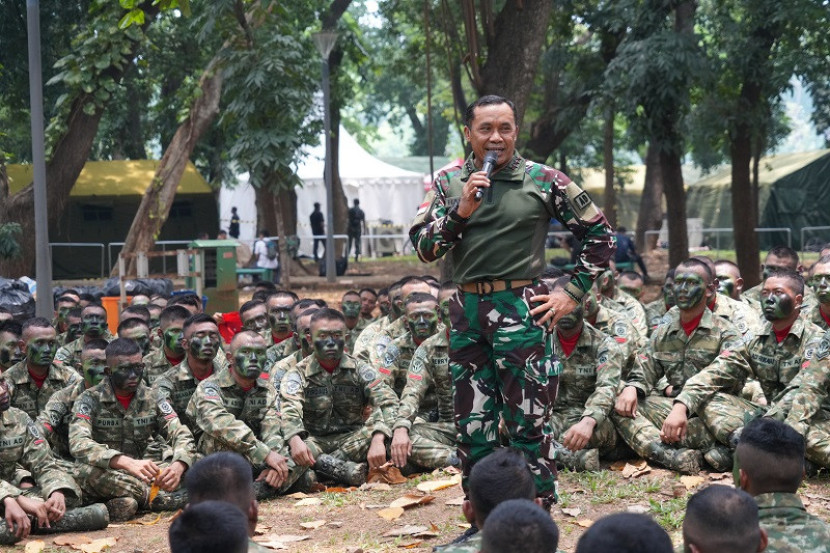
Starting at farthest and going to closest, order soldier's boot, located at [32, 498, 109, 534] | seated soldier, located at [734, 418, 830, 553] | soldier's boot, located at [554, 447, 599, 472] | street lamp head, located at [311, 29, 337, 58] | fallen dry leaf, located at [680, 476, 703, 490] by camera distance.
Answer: street lamp head, located at [311, 29, 337, 58], soldier's boot, located at [554, 447, 599, 472], fallen dry leaf, located at [680, 476, 703, 490], soldier's boot, located at [32, 498, 109, 534], seated soldier, located at [734, 418, 830, 553]

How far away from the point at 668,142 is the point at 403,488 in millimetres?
8838

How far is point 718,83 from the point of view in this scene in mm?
15641

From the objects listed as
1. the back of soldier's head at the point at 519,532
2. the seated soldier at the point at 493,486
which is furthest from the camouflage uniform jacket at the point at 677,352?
the back of soldier's head at the point at 519,532

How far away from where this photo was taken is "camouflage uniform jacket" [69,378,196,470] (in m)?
7.15

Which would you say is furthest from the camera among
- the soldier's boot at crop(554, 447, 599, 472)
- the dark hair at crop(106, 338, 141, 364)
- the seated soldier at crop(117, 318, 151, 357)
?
the seated soldier at crop(117, 318, 151, 357)

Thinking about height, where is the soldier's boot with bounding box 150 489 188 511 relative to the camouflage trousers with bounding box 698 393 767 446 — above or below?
below

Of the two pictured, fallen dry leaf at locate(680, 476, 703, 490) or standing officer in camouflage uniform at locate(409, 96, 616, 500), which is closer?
standing officer in camouflage uniform at locate(409, 96, 616, 500)

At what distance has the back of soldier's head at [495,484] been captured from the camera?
4.21 metres

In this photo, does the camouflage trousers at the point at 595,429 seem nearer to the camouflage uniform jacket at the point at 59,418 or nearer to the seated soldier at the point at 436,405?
the seated soldier at the point at 436,405

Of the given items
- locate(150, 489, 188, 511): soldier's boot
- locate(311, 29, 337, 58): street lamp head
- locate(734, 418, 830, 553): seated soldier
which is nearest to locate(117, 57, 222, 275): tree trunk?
locate(311, 29, 337, 58): street lamp head

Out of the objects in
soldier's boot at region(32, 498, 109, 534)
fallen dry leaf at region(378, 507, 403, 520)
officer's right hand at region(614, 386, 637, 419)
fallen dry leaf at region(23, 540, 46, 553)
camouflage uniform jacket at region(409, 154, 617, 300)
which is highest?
camouflage uniform jacket at region(409, 154, 617, 300)

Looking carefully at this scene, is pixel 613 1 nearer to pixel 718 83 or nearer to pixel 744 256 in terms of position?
pixel 718 83

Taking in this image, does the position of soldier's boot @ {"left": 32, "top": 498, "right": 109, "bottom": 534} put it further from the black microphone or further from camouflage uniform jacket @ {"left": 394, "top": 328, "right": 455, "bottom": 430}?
the black microphone

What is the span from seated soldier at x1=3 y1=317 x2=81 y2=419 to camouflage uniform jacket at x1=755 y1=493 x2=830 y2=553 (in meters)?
5.08
